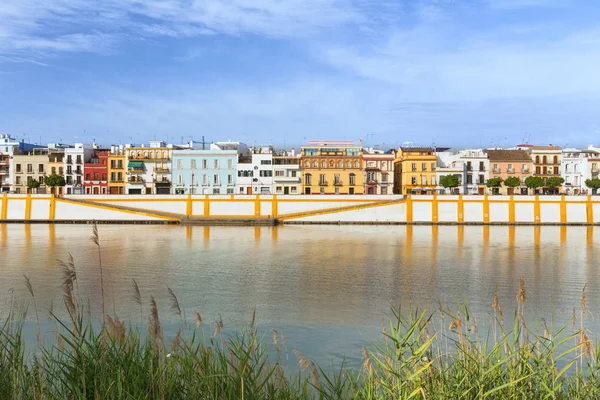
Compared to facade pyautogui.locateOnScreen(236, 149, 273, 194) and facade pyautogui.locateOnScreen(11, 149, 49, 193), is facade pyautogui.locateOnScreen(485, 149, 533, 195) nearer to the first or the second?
facade pyautogui.locateOnScreen(236, 149, 273, 194)

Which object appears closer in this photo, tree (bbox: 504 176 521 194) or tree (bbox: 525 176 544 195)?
tree (bbox: 525 176 544 195)

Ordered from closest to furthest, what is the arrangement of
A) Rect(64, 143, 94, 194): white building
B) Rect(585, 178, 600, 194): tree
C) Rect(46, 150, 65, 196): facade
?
1. Rect(585, 178, 600, 194): tree
2. Rect(64, 143, 94, 194): white building
3. Rect(46, 150, 65, 196): facade

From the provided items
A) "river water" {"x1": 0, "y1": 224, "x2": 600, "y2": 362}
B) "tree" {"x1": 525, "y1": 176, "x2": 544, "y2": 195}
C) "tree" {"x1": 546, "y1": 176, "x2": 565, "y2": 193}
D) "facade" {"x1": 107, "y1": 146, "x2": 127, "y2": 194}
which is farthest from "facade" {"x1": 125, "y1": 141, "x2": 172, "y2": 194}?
"tree" {"x1": 546, "y1": 176, "x2": 565, "y2": 193}

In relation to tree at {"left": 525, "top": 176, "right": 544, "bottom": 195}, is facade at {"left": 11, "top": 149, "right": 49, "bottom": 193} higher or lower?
higher

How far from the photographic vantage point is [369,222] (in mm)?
57625

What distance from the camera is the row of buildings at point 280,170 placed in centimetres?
7400

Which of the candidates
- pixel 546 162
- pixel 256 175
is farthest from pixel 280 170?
pixel 546 162

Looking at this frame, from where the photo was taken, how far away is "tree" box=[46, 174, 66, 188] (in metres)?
71.1

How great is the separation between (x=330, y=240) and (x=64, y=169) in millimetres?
48045

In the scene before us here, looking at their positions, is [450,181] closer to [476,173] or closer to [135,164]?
[476,173]

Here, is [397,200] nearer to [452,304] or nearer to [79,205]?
[79,205]

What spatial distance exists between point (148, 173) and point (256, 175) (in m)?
12.6

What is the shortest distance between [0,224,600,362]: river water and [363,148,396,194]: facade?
1345 inches

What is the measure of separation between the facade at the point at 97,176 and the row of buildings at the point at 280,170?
118mm
